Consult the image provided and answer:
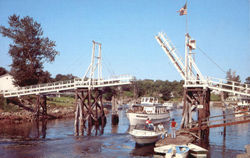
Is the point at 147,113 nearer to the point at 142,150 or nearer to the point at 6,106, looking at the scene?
the point at 142,150

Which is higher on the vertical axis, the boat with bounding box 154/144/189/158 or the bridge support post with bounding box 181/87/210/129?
the bridge support post with bounding box 181/87/210/129

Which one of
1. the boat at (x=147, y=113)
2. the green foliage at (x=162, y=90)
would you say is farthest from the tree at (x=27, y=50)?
the green foliage at (x=162, y=90)

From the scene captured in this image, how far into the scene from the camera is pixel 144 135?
2705 cm

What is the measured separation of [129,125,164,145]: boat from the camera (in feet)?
88.9

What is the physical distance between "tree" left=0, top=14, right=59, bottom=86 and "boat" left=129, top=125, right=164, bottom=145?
1516 inches

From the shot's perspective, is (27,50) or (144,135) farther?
(27,50)

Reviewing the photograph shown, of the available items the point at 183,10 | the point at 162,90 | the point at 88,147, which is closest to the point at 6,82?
the point at 88,147

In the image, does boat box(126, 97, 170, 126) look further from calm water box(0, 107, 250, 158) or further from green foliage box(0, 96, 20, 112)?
green foliage box(0, 96, 20, 112)

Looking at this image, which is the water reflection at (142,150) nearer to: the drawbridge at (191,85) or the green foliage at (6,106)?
the drawbridge at (191,85)

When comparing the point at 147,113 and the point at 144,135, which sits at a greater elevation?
the point at 147,113

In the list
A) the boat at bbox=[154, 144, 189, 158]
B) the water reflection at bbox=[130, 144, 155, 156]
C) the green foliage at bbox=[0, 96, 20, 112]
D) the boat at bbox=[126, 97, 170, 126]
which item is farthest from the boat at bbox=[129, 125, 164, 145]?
the green foliage at bbox=[0, 96, 20, 112]

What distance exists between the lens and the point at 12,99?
55094 millimetres

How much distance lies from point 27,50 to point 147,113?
32.5 m

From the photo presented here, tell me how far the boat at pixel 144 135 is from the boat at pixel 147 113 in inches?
673
